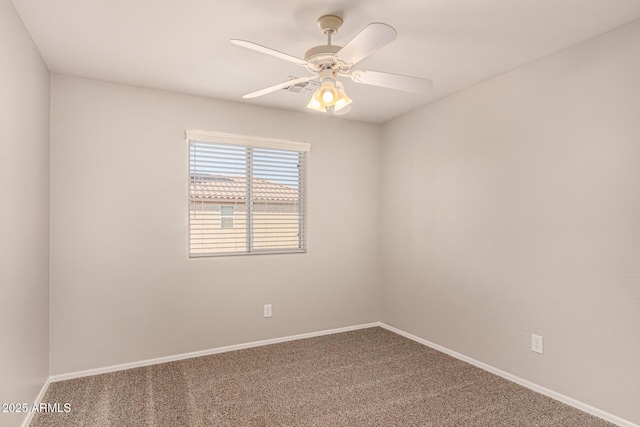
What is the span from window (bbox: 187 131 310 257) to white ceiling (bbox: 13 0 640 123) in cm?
70

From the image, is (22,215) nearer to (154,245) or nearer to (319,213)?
(154,245)

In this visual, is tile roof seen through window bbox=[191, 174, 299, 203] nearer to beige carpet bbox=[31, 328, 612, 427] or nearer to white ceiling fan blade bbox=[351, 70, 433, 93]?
beige carpet bbox=[31, 328, 612, 427]

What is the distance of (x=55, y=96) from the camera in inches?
115

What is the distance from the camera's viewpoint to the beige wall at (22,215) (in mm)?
1863

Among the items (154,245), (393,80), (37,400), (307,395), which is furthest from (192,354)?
(393,80)

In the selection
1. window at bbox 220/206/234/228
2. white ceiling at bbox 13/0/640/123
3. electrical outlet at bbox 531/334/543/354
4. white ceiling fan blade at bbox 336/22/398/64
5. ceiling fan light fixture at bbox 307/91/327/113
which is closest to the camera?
white ceiling fan blade at bbox 336/22/398/64

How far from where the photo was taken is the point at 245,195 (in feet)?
12.2

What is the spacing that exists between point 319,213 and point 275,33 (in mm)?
2107

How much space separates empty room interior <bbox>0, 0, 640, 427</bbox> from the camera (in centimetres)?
219

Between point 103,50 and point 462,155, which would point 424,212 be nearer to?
point 462,155

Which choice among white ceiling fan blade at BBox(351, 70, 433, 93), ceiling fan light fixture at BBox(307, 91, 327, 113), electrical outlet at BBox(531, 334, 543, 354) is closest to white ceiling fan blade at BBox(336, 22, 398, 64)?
white ceiling fan blade at BBox(351, 70, 433, 93)

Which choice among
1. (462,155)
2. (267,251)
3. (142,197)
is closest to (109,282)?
(142,197)

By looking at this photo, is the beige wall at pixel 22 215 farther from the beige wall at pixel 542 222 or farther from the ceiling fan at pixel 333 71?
the beige wall at pixel 542 222

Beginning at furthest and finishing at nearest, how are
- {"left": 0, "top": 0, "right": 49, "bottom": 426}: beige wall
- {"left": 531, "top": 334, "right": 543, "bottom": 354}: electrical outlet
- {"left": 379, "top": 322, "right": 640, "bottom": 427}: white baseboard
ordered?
{"left": 531, "top": 334, "right": 543, "bottom": 354}: electrical outlet < {"left": 379, "top": 322, "right": 640, "bottom": 427}: white baseboard < {"left": 0, "top": 0, "right": 49, "bottom": 426}: beige wall
